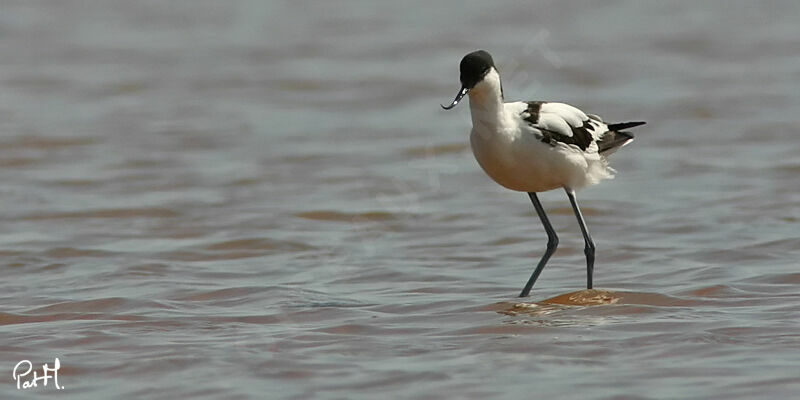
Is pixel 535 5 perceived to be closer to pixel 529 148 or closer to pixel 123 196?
pixel 123 196

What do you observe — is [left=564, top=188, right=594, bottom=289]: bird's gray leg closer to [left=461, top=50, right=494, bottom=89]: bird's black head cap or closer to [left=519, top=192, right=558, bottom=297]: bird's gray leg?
[left=519, top=192, right=558, bottom=297]: bird's gray leg

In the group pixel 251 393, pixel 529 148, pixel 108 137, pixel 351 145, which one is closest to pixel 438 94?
pixel 351 145

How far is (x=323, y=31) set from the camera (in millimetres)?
19109

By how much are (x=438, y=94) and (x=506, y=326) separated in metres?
8.41

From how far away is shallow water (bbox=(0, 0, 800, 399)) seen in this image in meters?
6.79

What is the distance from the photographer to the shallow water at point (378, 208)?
679 centimetres

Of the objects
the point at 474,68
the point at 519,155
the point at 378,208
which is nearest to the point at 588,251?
the point at 519,155

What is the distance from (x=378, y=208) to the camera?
11.1 metres

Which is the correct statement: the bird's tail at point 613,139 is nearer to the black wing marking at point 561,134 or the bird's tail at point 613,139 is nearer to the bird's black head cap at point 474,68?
the black wing marking at point 561,134

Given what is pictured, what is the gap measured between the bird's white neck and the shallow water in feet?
3.43

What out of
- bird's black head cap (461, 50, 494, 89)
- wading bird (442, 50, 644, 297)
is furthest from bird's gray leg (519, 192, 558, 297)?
bird's black head cap (461, 50, 494, 89)

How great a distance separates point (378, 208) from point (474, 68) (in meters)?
3.56

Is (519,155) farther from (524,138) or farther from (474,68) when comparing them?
(474,68)

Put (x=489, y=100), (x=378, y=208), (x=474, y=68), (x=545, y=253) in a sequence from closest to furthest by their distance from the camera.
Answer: (x=474, y=68), (x=489, y=100), (x=545, y=253), (x=378, y=208)
